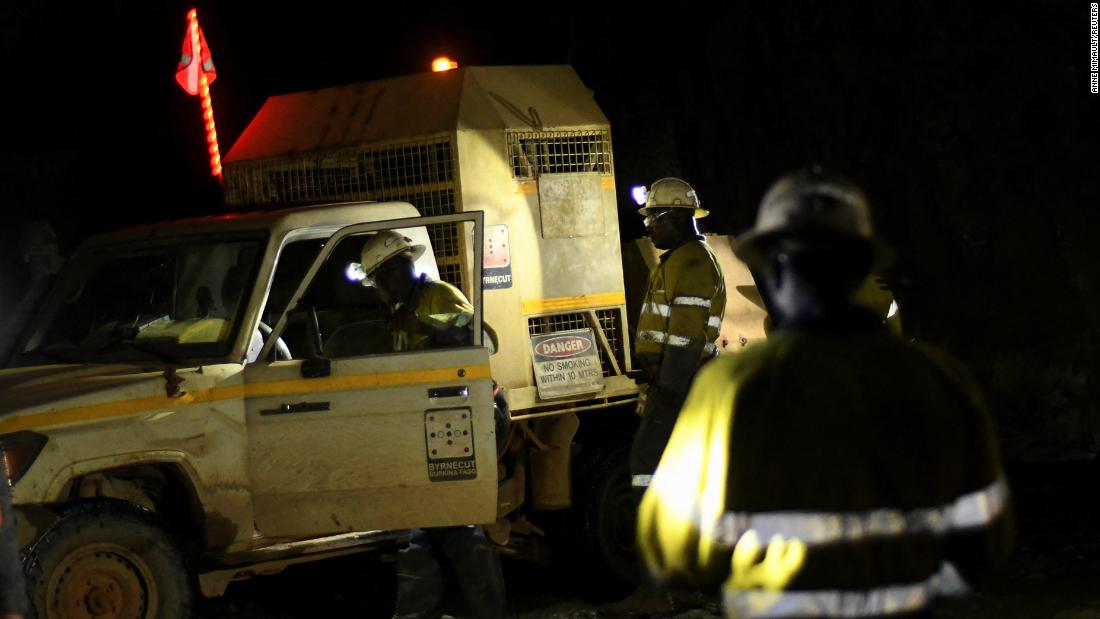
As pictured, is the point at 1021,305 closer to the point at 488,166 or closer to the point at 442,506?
the point at 488,166

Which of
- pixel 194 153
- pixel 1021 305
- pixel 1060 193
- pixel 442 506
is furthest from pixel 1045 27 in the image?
pixel 194 153

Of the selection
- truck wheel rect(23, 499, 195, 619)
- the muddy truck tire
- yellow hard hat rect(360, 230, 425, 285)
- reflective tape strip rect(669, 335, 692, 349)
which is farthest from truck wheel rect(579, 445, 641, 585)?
truck wheel rect(23, 499, 195, 619)

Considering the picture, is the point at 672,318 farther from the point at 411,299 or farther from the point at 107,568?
the point at 107,568

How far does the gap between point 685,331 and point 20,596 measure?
11.6 ft

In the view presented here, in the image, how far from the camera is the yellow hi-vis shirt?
620 centimetres

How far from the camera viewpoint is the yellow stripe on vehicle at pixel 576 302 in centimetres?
712

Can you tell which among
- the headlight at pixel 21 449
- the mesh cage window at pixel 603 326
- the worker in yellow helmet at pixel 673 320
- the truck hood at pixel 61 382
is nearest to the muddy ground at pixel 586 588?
the worker in yellow helmet at pixel 673 320

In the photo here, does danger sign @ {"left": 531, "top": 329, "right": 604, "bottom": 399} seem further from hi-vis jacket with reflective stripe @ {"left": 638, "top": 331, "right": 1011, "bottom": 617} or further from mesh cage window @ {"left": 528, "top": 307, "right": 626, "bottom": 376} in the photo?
hi-vis jacket with reflective stripe @ {"left": 638, "top": 331, "right": 1011, "bottom": 617}

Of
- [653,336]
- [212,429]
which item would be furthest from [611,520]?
[212,429]

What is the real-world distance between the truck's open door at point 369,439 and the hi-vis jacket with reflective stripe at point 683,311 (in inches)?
34.5

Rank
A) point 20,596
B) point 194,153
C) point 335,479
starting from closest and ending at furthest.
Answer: point 20,596 < point 335,479 < point 194,153

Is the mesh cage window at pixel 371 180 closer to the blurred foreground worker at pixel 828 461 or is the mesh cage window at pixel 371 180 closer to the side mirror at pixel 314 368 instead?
the side mirror at pixel 314 368

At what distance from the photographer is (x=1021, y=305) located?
1199cm

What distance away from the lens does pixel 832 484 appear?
2.34 m
